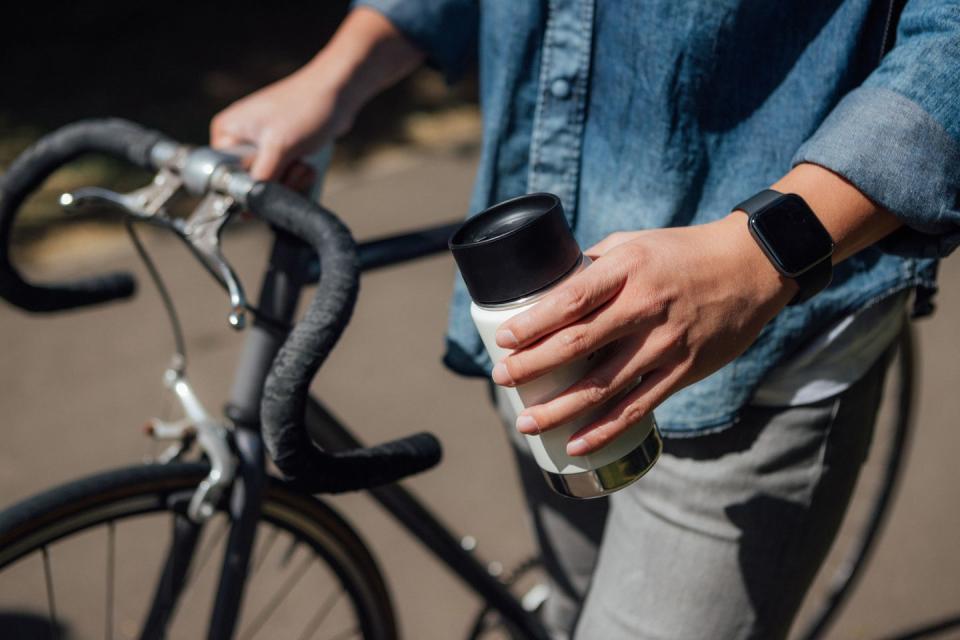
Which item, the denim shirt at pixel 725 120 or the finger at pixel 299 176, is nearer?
the denim shirt at pixel 725 120

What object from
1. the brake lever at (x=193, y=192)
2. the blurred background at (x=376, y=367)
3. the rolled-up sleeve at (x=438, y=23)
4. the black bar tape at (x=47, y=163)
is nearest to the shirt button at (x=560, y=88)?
the rolled-up sleeve at (x=438, y=23)

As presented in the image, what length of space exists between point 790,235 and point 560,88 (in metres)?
0.38

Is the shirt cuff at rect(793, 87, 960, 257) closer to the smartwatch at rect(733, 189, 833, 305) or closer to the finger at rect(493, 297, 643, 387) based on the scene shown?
the smartwatch at rect(733, 189, 833, 305)

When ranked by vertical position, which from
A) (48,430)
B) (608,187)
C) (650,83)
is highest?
(650,83)

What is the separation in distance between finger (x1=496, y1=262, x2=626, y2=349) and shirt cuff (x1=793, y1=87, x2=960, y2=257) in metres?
0.26

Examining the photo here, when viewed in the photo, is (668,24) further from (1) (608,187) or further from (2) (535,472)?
(2) (535,472)

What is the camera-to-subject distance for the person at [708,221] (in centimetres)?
82

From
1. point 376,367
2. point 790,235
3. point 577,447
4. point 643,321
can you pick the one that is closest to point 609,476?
point 577,447

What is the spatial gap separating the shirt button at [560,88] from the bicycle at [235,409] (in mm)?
283

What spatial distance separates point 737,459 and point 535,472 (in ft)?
1.33

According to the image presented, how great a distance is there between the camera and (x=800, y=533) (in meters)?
1.17

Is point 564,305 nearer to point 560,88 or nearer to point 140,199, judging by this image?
point 560,88

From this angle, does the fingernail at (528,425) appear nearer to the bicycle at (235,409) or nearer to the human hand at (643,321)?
the human hand at (643,321)

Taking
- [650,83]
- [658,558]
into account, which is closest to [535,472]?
[658,558]
